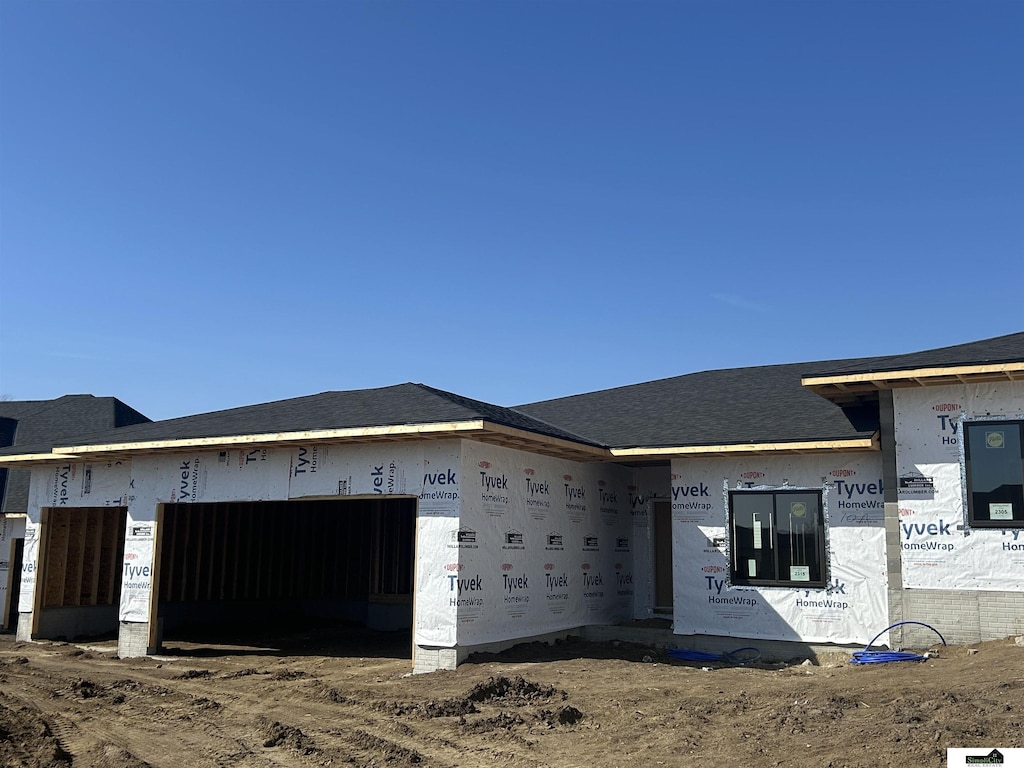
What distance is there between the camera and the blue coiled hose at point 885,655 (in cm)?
1279

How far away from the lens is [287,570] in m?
23.9

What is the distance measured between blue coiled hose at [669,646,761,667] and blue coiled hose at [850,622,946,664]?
1725 millimetres

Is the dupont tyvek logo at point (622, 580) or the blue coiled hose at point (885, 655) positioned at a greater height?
the dupont tyvek logo at point (622, 580)

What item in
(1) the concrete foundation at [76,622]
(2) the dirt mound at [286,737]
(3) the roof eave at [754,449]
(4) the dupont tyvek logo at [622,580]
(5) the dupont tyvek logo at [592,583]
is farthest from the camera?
(1) the concrete foundation at [76,622]

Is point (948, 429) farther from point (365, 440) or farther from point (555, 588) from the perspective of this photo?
point (365, 440)

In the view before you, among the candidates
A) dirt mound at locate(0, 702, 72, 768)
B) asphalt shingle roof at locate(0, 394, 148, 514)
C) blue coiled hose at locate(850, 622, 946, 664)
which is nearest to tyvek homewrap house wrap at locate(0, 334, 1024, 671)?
blue coiled hose at locate(850, 622, 946, 664)

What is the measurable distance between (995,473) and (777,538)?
3.71m

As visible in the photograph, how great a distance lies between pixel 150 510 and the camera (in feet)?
55.4

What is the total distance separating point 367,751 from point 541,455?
7970 mm

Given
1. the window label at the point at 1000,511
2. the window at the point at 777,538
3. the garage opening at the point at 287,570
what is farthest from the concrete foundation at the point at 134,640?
the window label at the point at 1000,511

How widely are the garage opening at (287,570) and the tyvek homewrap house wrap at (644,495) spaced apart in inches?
45.3

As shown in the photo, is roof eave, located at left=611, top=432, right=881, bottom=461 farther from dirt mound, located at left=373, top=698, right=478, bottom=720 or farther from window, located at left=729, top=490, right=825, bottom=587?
dirt mound, located at left=373, top=698, right=478, bottom=720

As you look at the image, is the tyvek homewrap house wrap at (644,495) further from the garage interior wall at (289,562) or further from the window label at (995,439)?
the garage interior wall at (289,562)

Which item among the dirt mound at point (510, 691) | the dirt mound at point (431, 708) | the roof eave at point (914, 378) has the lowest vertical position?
the dirt mound at point (431, 708)
